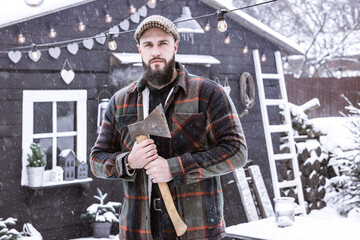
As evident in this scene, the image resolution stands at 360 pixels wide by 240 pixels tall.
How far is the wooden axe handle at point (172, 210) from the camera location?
212 centimetres

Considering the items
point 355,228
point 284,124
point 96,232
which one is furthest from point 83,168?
point 284,124

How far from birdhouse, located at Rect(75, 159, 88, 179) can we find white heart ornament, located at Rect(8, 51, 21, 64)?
4.81 ft

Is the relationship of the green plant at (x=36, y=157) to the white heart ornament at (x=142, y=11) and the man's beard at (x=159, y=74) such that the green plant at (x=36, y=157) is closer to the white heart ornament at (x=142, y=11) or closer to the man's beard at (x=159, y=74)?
the white heart ornament at (x=142, y=11)

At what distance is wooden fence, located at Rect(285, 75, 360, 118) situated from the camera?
49.8 ft

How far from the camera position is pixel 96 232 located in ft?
20.9

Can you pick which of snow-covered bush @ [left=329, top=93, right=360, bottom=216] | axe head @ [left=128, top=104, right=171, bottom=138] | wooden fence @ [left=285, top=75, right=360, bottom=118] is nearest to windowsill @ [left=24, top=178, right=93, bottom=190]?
axe head @ [left=128, top=104, right=171, bottom=138]

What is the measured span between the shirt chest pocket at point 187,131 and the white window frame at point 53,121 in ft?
13.7

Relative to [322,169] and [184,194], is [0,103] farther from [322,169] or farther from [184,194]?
[322,169]

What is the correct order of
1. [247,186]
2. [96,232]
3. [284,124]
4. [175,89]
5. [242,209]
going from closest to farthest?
1. [175,89]
2. [96,232]
3. [247,186]
4. [242,209]
5. [284,124]

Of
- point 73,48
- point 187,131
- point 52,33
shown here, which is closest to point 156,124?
point 187,131

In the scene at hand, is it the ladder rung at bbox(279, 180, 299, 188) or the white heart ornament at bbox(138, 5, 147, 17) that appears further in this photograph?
the ladder rung at bbox(279, 180, 299, 188)

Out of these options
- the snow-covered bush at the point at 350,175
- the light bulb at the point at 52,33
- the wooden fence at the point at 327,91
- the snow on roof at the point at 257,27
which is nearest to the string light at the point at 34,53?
the light bulb at the point at 52,33

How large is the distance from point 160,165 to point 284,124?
7.10 m

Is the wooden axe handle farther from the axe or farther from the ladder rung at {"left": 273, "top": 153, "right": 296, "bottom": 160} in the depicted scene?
the ladder rung at {"left": 273, "top": 153, "right": 296, "bottom": 160}
